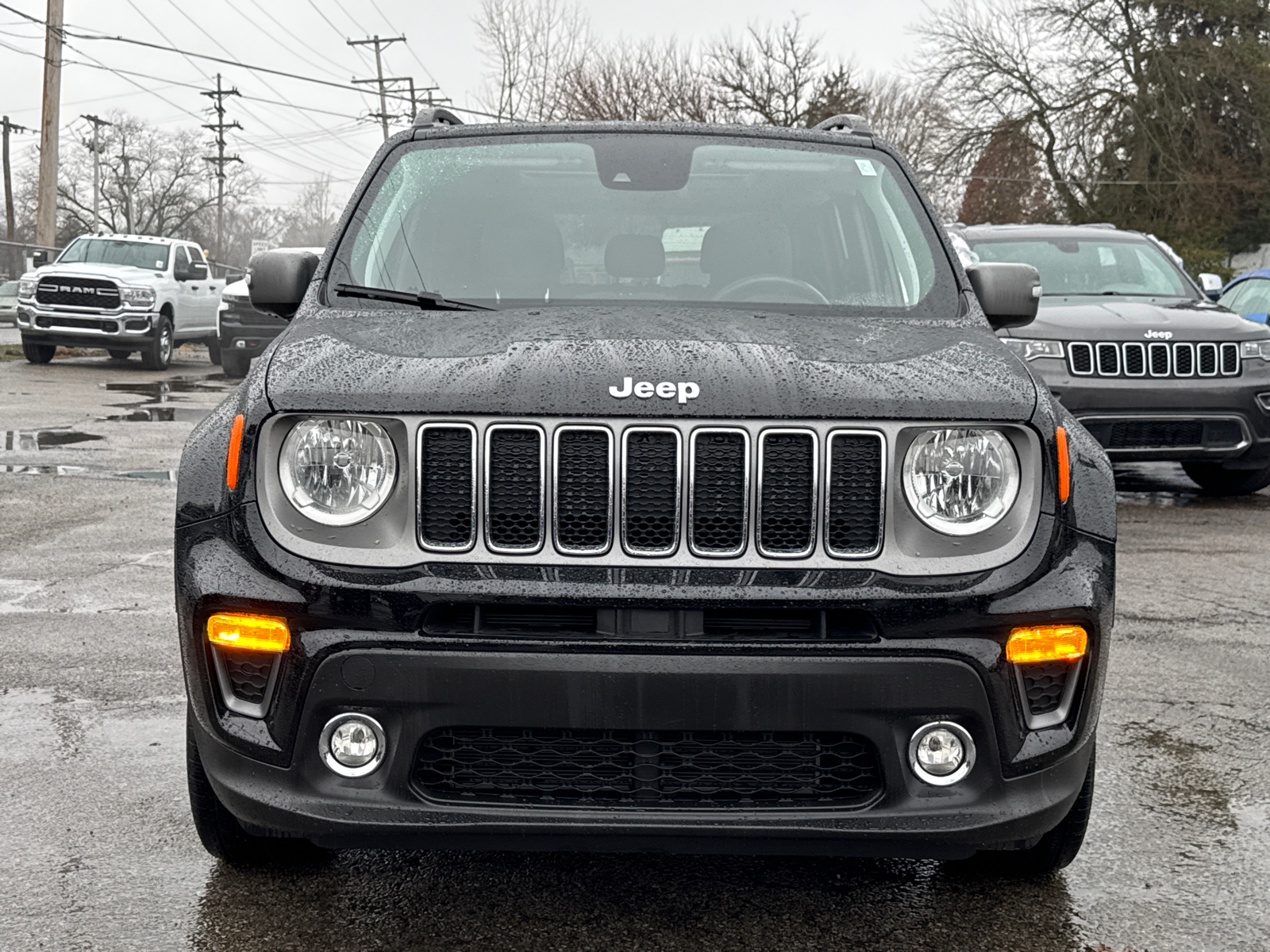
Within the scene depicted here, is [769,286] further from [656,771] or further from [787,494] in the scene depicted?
[656,771]

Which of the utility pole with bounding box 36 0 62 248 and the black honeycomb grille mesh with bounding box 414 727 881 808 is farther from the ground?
the utility pole with bounding box 36 0 62 248

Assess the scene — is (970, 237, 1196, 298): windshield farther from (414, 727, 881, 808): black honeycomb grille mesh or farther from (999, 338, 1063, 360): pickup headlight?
(414, 727, 881, 808): black honeycomb grille mesh

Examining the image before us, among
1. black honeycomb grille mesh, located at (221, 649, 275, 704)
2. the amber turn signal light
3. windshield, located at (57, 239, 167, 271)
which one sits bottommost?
black honeycomb grille mesh, located at (221, 649, 275, 704)

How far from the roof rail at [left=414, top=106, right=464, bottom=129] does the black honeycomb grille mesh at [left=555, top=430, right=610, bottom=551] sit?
79.5 inches

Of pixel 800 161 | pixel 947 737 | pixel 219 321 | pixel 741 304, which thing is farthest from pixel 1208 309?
pixel 219 321

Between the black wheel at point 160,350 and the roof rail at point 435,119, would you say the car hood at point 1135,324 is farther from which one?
the black wheel at point 160,350

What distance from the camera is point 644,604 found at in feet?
8.95

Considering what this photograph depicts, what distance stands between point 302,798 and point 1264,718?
3360 millimetres

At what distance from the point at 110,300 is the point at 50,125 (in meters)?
11.9

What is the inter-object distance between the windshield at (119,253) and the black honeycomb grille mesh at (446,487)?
Result: 21732 millimetres

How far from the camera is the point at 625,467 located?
281cm

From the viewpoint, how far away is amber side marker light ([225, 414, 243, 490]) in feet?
9.41

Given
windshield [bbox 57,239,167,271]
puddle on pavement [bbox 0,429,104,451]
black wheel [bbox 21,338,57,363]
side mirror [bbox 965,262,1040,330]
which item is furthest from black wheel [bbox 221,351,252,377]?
side mirror [bbox 965,262,1040,330]

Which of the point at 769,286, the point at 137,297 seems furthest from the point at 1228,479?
the point at 137,297
